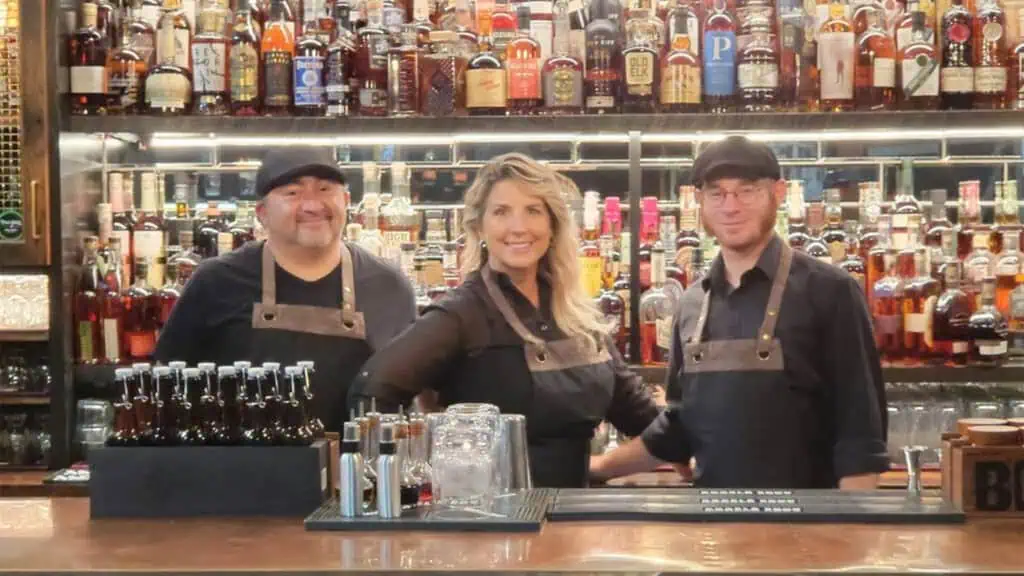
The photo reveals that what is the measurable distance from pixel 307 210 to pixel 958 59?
6.16 feet

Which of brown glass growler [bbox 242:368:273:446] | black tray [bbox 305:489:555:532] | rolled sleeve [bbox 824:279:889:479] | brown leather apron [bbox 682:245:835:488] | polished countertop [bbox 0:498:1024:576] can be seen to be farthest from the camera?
brown leather apron [bbox 682:245:835:488]

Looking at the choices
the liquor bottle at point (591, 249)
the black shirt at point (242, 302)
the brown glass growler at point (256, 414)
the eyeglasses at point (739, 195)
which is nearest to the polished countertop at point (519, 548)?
the brown glass growler at point (256, 414)

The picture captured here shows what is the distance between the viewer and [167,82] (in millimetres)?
3982

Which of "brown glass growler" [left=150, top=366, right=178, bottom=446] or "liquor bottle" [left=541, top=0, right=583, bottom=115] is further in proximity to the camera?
"liquor bottle" [left=541, top=0, right=583, bottom=115]

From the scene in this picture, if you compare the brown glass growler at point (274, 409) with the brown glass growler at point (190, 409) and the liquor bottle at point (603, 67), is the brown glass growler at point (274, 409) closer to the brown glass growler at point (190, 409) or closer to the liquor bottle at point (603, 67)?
the brown glass growler at point (190, 409)

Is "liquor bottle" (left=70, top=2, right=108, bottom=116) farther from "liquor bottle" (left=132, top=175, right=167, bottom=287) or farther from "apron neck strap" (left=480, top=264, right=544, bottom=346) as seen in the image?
"apron neck strap" (left=480, top=264, right=544, bottom=346)

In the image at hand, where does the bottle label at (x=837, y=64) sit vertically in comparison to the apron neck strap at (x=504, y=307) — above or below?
above

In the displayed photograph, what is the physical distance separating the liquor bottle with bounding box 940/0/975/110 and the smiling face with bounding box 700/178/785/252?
94 centimetres

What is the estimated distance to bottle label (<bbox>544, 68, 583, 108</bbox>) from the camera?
12.9ft

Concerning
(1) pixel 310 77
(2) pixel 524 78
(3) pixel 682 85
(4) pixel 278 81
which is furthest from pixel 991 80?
(4) pixel 278 81

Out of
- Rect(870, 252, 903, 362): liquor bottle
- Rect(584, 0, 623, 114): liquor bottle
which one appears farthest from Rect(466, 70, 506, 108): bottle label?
Rect(870, 252, 903, 362): liquor bottle

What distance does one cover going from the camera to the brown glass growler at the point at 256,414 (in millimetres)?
2525

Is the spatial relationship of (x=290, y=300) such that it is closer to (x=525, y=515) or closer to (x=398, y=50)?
(x=398, y=50)

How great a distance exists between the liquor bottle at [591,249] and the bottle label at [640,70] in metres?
0.36
